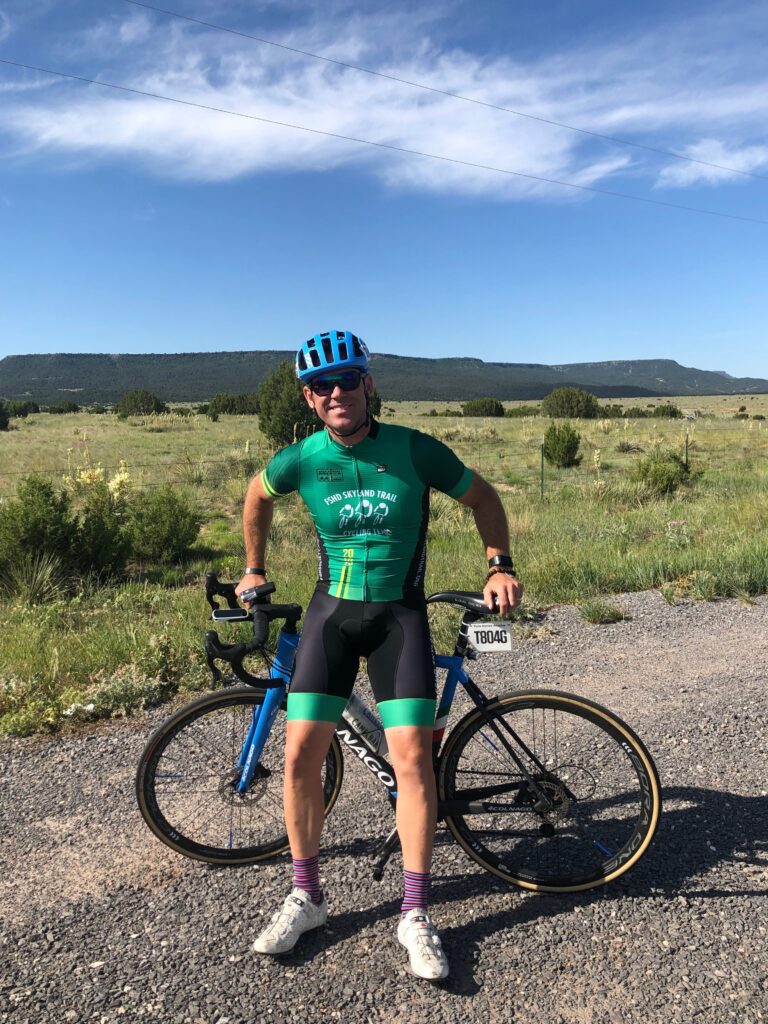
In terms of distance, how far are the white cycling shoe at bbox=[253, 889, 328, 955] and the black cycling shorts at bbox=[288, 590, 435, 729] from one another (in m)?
0.66

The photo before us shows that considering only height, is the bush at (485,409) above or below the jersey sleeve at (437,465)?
above

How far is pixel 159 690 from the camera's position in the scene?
4.88 m

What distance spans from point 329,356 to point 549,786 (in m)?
1.90

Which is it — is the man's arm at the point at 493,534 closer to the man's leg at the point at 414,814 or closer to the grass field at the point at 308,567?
the man's leg at the point at 414,814

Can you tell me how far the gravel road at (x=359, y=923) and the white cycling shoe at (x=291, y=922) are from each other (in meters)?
0.05

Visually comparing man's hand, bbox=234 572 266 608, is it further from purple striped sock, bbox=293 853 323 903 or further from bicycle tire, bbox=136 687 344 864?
purple striped sock, bbox=293 853 323 903

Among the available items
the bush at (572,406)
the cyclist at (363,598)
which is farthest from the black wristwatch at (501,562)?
the bush at (572,406)

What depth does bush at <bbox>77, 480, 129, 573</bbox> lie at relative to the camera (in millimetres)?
9883

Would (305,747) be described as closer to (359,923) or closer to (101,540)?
(359,923)

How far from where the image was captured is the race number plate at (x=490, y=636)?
289cm

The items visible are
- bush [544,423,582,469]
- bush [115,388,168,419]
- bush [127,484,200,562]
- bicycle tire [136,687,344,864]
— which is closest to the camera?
bicycle tire [136,687,344,864]

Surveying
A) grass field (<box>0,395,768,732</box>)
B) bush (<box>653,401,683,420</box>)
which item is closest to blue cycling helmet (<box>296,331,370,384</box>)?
grass field (<box>0,395,768,732</box>)

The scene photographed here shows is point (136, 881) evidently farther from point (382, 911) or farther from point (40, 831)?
point (382, 911)

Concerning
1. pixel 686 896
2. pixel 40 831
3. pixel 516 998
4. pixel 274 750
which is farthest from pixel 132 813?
pixel 686 896
